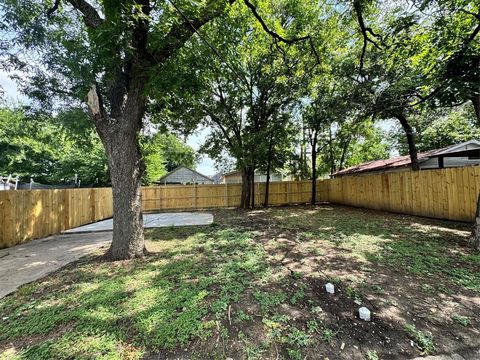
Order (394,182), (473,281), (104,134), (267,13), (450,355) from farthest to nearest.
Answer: (394,182) → (267,13) → (104,134) → (473,281) → (450,355)

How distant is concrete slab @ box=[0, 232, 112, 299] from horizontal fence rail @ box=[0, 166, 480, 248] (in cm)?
67

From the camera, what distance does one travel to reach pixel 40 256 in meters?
4.54

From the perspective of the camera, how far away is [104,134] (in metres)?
3.92

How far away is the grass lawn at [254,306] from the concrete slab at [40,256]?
37 centimetres

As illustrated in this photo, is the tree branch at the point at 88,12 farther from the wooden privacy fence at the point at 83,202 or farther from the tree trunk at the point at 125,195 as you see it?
the wooden privacy fence at the point at 83,202

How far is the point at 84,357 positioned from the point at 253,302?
1.51 m

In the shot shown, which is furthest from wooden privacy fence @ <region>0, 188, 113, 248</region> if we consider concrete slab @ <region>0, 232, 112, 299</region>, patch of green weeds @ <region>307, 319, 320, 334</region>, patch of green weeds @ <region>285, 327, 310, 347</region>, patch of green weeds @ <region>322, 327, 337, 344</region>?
patch of green weeds @ <region>322, 327, 337, 344</region>

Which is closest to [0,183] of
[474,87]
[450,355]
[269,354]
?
[269,354]

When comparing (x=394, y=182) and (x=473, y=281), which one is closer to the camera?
(x=473, y=281)

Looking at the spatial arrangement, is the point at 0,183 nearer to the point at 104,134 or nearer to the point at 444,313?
the point at 104,134

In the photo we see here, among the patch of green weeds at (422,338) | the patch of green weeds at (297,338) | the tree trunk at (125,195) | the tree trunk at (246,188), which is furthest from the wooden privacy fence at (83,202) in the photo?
the patch of green weeds at (422,338)

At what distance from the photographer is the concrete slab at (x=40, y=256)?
3454mm

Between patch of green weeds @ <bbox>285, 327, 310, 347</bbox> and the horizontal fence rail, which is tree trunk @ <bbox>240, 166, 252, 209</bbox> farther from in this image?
patch of green weeds @ <bbox>285, 327, 310, 347</bbox>

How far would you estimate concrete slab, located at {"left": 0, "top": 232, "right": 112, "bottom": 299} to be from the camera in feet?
11.3
